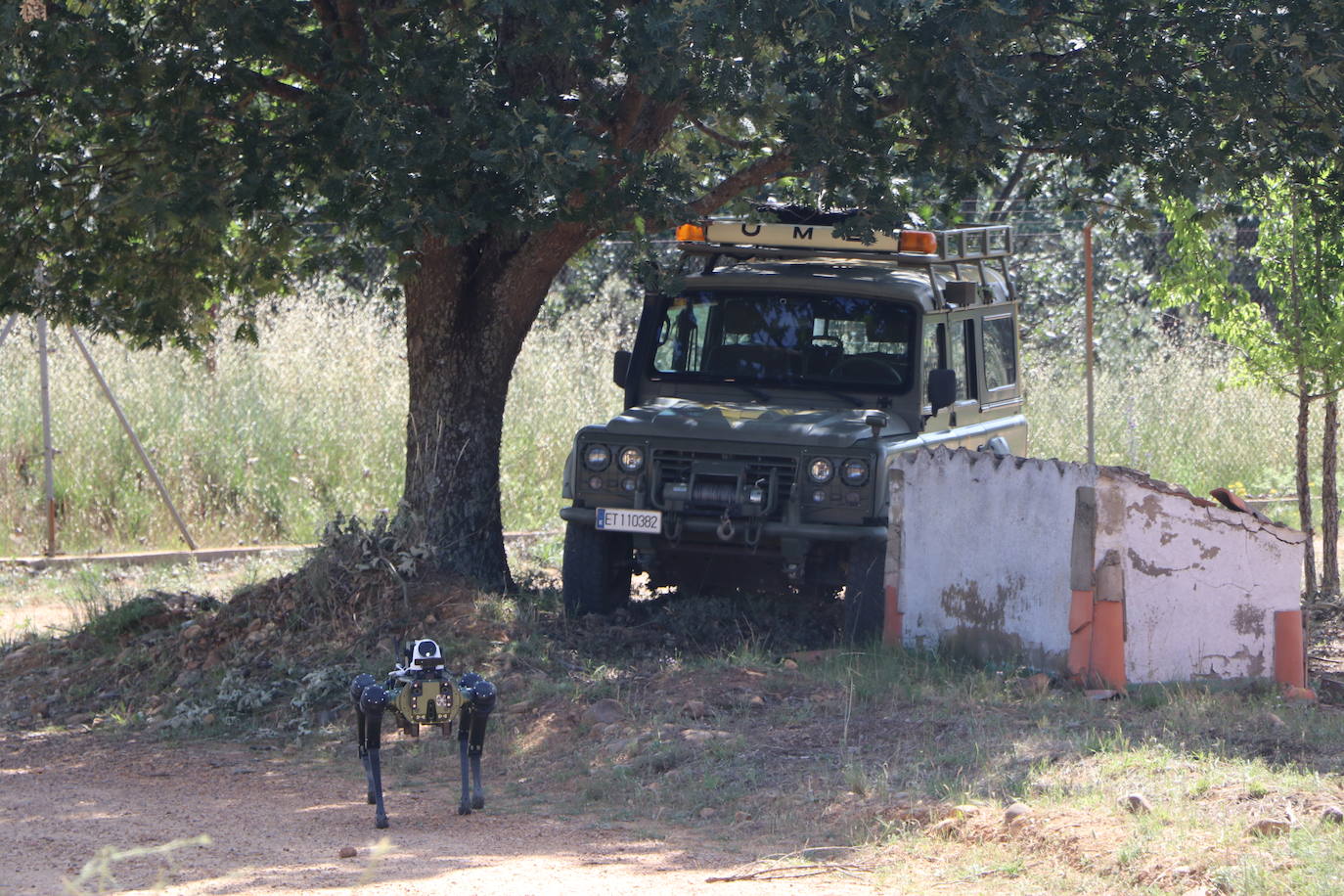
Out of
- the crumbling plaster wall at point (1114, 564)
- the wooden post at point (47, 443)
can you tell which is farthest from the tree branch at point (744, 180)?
the wooden post at point (47, 443)

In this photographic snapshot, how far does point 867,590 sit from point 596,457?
1.67 meters

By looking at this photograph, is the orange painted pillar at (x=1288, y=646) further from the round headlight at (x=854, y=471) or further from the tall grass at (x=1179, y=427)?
the tall grass at (x=1179, y=427)

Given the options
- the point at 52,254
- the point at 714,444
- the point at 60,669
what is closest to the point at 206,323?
the point at 52,254

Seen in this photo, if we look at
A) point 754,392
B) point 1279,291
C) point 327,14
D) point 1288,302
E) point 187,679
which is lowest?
point 187,679

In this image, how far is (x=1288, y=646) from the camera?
7645mm

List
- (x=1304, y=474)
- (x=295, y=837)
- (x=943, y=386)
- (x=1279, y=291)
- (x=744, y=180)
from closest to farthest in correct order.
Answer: (x=295, y=837)
(x=943, y=386)
(x=744, y=180)
(x=1279, y=291)
(x=1304, y=474)

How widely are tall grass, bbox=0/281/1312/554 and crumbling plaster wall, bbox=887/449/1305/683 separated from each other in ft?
13.9

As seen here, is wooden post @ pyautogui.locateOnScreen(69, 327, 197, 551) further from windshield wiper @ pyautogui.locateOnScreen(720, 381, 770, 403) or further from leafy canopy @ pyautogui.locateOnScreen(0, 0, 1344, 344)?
windshield wiper @ pyautogui.locateOnScreen(720, 381, 770, 403)

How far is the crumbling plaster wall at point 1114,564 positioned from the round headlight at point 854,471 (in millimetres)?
336

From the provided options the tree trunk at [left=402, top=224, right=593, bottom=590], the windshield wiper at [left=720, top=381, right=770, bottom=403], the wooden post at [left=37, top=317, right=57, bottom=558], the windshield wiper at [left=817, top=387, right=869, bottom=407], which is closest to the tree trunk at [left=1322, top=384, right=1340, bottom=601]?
the windshield wiper at [left=817, top=387, right=869, bottom=407]

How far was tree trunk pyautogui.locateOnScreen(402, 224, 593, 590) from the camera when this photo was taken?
9320 mm

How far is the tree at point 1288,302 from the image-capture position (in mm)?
10125

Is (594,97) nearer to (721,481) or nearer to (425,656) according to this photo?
(721,481)

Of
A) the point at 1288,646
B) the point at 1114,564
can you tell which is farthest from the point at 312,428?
the point at 1288,646
